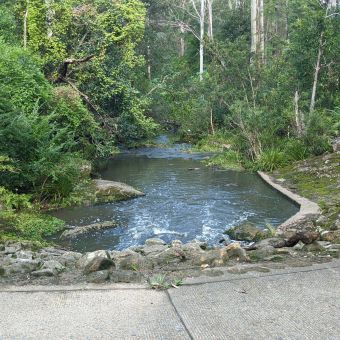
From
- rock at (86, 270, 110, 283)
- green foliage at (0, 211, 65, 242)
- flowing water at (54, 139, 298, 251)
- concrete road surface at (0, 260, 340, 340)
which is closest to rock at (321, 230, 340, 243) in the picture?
concrete road surface at (0, 260, 340, 340)

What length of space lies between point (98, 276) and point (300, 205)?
24.4ft

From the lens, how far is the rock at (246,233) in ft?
28.8

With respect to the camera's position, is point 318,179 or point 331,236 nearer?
point 331,236

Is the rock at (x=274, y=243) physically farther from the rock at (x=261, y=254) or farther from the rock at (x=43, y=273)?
the rock at (x=43, y=273)

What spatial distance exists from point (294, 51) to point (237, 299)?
1484cm

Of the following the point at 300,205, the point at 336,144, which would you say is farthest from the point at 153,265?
the point at 336,144

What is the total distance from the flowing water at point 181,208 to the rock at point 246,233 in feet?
1.21

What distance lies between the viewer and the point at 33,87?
12969mm

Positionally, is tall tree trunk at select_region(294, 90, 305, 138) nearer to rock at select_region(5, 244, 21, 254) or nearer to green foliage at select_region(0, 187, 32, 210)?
green foliage at select_region(0, 187, 32, 210)

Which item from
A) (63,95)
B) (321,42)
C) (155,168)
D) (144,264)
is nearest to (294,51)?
(321,42)

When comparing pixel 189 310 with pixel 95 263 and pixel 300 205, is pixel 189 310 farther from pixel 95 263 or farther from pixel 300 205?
pixel 300 205

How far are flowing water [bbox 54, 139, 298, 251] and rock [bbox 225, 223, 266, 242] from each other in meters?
0.37

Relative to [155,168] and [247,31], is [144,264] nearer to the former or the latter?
[155,168]

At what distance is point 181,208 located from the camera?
11.5 meters
